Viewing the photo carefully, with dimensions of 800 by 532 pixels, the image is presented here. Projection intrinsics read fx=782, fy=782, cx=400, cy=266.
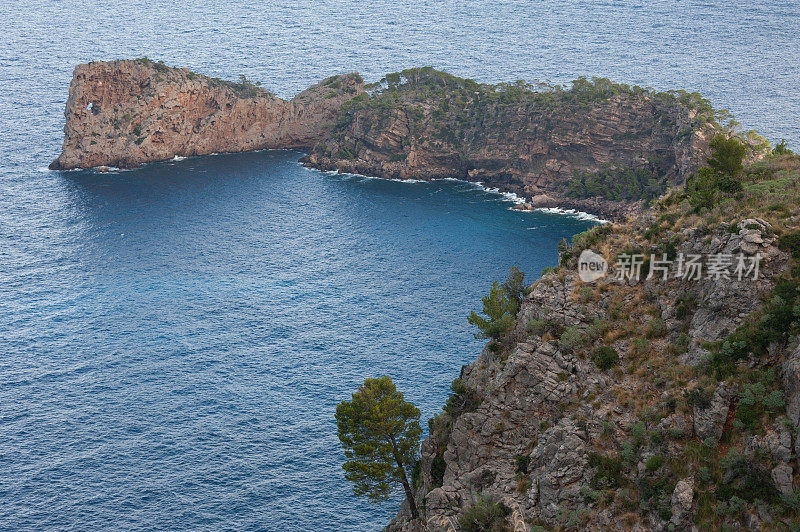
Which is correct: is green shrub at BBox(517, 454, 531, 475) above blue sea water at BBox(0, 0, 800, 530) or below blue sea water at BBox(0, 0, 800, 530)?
above

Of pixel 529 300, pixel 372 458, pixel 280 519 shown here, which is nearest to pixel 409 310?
pixel 280 519

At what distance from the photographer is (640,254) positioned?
191 feet

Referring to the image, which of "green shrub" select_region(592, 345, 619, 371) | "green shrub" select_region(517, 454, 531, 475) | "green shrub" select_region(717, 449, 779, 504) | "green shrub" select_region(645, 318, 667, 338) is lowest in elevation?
Result: "green shrub" select_region(517, 454, 531, 475)

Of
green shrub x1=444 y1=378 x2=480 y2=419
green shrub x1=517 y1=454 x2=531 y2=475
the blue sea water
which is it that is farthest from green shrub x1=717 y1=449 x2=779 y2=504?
the blue sea water

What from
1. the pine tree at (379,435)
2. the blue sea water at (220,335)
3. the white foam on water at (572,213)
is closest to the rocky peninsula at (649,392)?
the pine tree at (379,435)

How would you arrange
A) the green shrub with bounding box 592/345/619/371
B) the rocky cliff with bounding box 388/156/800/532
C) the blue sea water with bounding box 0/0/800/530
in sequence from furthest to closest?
the blue sea water with bounding box 0/0/800/530
the green shrub with bounding box 592/345/619/371
the rocky cliff with bounding box 388/156/800/532

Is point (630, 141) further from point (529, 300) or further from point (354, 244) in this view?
point (529, 300)

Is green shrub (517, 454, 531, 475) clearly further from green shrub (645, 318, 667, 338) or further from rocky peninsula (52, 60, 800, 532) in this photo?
green shrub (645, 318, 667, 338)

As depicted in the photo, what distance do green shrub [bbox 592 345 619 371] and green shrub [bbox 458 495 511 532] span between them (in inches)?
454

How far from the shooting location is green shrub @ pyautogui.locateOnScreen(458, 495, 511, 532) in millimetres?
51219

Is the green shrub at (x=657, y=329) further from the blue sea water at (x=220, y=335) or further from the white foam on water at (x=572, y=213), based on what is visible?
the white foam on water at (x=572, y=213)

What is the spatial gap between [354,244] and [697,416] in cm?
12469

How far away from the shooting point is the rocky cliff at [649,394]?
42.8 meters

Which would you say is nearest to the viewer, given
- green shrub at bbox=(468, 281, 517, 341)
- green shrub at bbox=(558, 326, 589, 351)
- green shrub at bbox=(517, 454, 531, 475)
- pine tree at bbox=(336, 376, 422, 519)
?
green shrub at bbox=(517, 454, 531, 475)
